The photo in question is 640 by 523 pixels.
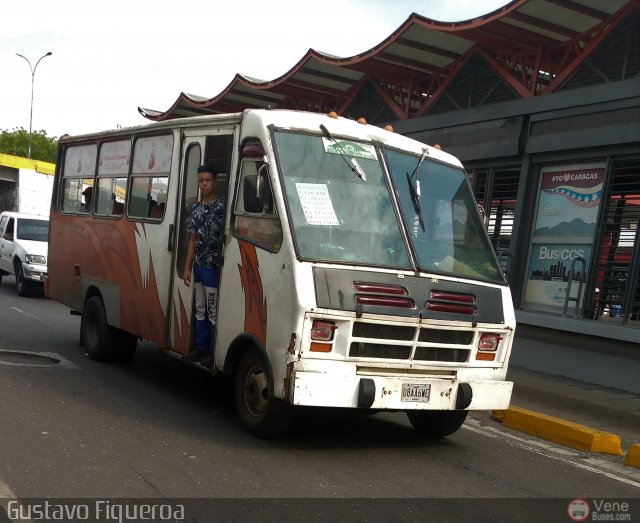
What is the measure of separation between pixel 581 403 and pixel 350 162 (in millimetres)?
5069

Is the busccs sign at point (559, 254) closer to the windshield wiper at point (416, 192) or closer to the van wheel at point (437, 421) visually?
the van wheel at point (437, 421)

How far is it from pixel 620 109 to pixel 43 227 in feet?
45.7

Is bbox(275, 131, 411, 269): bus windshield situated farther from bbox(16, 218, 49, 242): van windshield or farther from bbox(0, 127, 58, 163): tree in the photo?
bbox(0, 127, 58, 163): tree

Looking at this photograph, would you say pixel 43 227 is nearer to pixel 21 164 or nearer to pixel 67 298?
pixel 67 298

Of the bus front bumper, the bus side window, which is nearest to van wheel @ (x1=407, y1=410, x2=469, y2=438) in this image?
the bus front bumper

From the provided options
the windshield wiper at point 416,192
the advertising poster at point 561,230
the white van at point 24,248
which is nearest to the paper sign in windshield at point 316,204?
the windshield wiper at point 416,192

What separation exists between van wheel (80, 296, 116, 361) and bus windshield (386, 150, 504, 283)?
426 cm

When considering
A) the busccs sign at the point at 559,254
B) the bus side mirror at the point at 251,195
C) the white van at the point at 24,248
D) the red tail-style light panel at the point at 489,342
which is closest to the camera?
the bus side mirror at the point at 251,195

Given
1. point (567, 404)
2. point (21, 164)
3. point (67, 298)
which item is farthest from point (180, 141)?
point (21, 164)

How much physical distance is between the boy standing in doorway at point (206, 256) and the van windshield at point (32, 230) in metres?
13.2

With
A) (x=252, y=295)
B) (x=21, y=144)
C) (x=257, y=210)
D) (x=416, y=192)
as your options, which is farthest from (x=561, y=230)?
(x=21, y=144)

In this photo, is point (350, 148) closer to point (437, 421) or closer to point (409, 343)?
point (409, 343)

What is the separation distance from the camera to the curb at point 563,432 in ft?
25.2

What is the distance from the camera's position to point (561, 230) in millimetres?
13086
